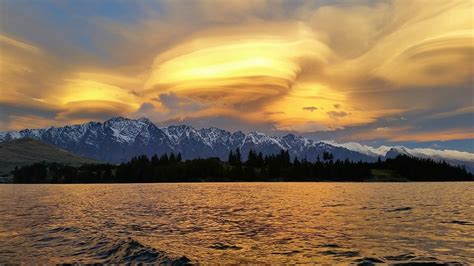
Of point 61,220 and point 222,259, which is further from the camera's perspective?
point 61,220

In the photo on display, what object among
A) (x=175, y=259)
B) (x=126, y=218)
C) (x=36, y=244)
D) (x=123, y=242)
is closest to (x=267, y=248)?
(x=175, y=259)

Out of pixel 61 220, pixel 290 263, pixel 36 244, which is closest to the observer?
pixel 290 263

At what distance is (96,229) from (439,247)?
3965cm

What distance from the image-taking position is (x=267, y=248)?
3747 centimetres

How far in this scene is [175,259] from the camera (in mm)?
32875

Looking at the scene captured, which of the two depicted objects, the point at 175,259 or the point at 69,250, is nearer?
the point at 175,259

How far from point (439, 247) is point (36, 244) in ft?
128

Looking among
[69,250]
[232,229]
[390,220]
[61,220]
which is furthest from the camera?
[61,220]

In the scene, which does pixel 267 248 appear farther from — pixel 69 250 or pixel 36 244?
pixel 36 244

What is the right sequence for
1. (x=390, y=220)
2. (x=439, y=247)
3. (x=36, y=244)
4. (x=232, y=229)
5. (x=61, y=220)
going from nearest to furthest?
(x=439, y=247), (x=36, y=244), (x=232, y=229), (x=390, y=220), (x=61, y=220)

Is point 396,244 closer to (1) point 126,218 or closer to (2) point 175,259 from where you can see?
(2) point 175,259

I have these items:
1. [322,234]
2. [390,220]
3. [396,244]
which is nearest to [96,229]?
[322,234]

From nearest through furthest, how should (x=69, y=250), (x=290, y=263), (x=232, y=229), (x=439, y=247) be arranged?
1. (x=290, y=263)
2. (x=439, y=247)
3. (x=69, y=250)
4. (x=232, y=229)

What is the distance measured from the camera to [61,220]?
211ft
